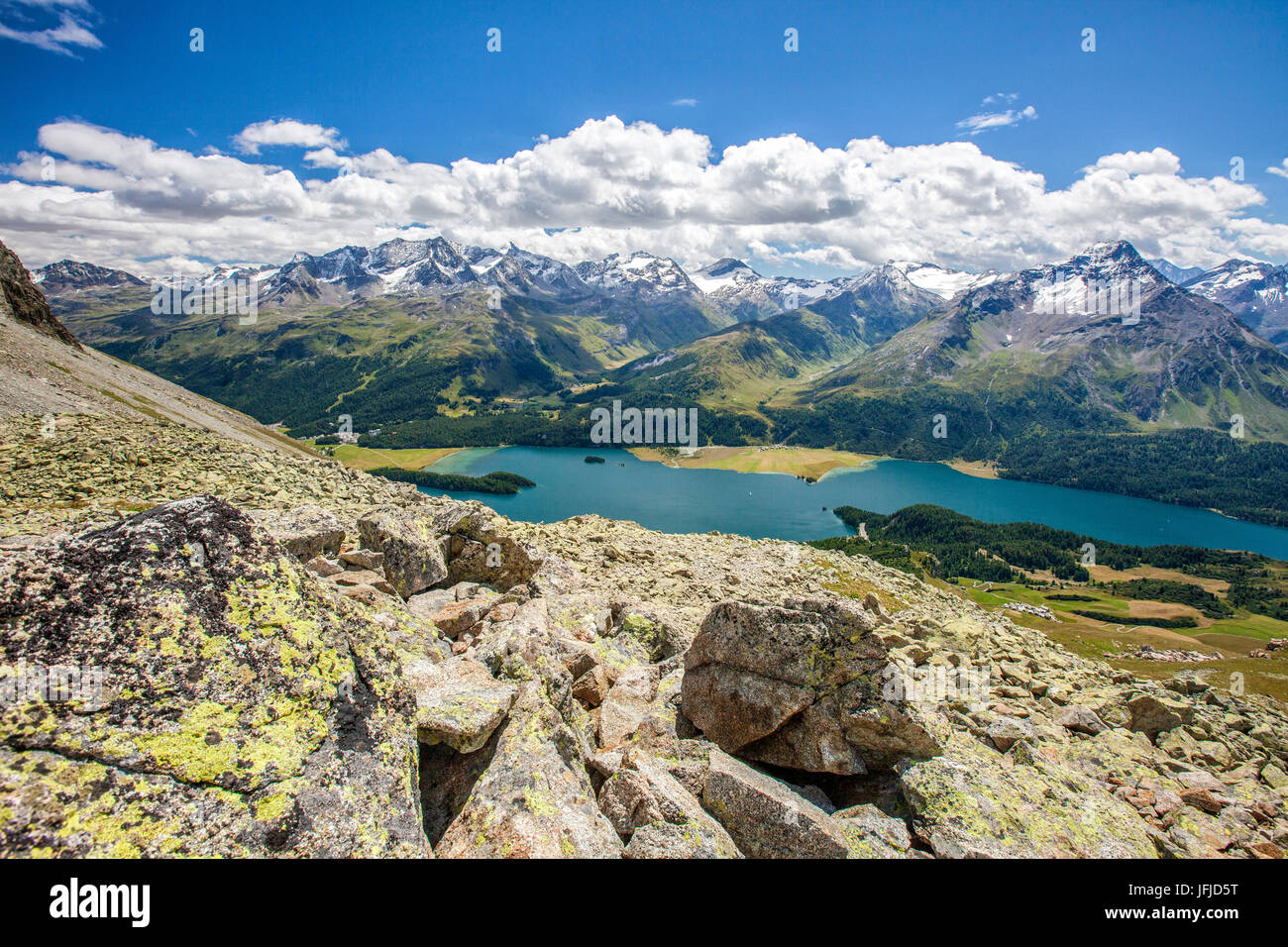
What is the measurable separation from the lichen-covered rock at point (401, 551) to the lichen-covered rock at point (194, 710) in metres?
11.1

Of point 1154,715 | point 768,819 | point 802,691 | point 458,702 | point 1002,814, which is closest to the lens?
point 768,819

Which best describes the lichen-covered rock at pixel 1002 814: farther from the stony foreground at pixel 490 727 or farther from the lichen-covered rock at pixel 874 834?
the lichen-covered rock at pixel 874 834

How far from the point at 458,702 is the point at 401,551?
10.7 m

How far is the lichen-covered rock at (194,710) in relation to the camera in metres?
4.16

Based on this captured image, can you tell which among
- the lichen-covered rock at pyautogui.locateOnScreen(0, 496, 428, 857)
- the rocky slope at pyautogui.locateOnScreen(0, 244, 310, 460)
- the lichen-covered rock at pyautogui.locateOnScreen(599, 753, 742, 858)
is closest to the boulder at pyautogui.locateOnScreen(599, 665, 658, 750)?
the lichen-covered rock at pyautogui.locateOnScreen(599, 753, 742, 858)

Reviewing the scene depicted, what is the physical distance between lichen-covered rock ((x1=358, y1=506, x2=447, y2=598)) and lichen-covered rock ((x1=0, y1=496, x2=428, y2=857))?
36.5ft

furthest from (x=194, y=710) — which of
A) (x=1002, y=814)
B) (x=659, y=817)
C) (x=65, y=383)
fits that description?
(x=65, y=383)

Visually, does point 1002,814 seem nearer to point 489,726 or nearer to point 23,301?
point 489,726

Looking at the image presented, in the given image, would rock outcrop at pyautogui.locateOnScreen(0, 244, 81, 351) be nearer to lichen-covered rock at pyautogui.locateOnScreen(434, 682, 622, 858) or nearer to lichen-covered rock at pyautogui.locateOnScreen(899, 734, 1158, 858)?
lichen-covered rock at pyautogui.locateOnScreen(434, 682, 622, 858)

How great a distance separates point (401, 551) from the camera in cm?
1750

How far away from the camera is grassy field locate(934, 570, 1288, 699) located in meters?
46.8

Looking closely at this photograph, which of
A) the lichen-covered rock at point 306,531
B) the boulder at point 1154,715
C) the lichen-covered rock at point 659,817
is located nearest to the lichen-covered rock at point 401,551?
the lichen-covered rock at point 306,531
